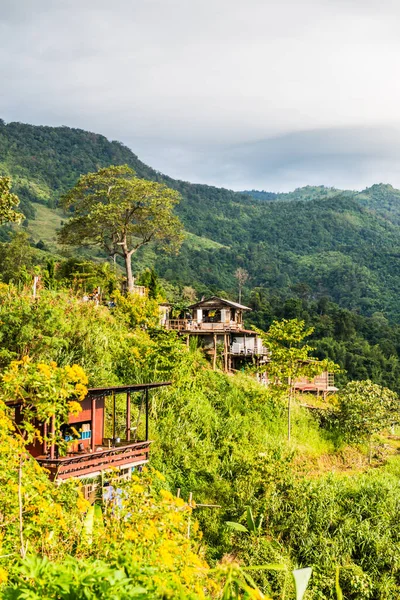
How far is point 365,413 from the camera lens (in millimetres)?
20531

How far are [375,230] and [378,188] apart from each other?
81451 millimetres

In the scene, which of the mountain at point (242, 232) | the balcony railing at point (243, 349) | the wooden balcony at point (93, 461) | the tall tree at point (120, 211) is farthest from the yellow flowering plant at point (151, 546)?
the mountain at point (242, 232)

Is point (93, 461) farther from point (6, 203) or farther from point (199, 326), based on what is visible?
point (199, 326)

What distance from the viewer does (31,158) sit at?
122438 millimetres

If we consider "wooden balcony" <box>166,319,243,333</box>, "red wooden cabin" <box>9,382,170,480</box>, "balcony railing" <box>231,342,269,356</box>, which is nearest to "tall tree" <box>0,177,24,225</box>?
"red wooden cabin" <box>9,382,170,480</box>

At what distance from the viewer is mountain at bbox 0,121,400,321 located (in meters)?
78.9

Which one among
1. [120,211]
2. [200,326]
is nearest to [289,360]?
[200,326]

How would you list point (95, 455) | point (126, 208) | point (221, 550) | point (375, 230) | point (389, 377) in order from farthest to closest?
point (375, 230), point (389, 377), point (126, 208), point (221, 550), point (95, 455)

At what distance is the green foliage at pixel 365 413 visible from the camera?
2020 centimetres

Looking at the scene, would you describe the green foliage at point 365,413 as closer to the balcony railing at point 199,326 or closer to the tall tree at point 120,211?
the balcony railing at point 199,326

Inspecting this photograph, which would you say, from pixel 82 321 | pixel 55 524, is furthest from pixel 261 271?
pixel 55 524

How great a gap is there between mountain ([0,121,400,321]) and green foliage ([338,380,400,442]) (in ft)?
127

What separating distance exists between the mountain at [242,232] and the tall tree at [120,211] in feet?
104

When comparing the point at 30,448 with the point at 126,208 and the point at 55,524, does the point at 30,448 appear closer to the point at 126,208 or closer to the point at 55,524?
the point at 55,524
